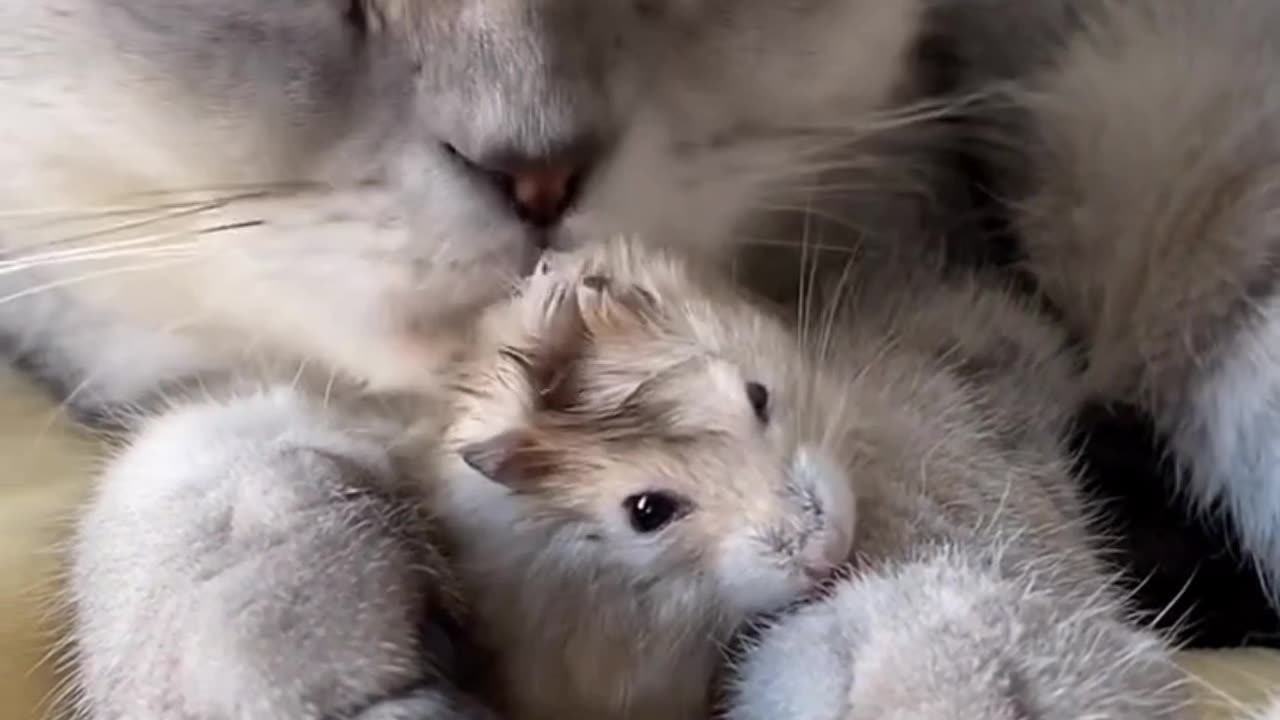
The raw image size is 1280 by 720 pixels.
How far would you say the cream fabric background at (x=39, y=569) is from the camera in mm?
847

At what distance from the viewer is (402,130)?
2.83ft

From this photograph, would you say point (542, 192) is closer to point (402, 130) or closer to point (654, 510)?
point (402, 130)

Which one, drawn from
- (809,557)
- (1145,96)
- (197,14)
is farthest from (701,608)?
(1145,96)

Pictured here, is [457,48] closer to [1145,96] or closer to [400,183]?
[400,183]

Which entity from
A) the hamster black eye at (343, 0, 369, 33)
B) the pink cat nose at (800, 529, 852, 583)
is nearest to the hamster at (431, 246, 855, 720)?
the pink cat nose at (800, 529, 852, 583)

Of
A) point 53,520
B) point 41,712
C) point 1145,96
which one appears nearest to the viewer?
point 41,712

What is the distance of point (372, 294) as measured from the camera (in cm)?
90

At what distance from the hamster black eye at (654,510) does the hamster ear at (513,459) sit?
4 cm

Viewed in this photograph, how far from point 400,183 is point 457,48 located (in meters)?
0.07

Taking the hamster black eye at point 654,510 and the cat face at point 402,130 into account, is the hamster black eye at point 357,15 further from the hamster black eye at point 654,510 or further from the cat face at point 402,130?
the hamster black eye at point 654,510

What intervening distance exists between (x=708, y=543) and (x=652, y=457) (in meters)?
0.04

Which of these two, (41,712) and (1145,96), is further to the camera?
(1145,96)

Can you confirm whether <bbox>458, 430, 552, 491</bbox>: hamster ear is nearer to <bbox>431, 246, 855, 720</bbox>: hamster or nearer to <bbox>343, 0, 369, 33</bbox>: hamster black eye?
<bbox>431, 246, 855, 720</bbox>: hamster

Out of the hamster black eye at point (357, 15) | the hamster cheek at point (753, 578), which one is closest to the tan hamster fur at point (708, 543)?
the hamster cheek at point (753, 578)
